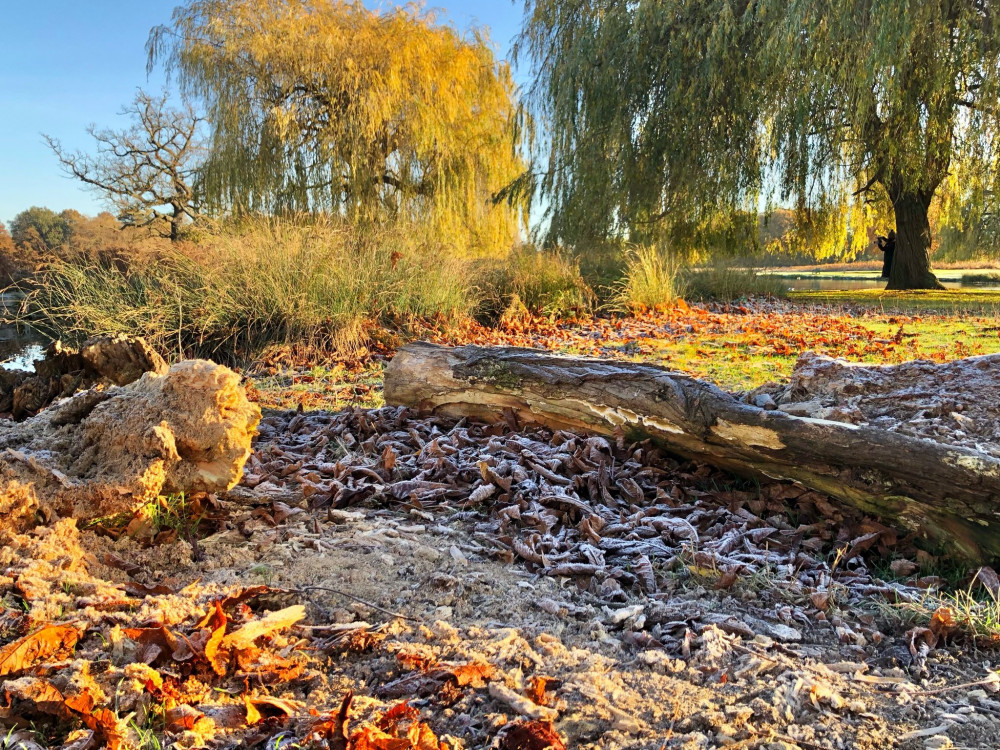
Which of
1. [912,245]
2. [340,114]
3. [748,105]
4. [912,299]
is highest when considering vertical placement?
[340,114]

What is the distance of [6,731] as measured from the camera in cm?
130

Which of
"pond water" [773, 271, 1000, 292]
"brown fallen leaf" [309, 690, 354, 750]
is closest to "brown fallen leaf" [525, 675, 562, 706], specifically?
"brown fallen leaf" [309, 690, 354, 750]

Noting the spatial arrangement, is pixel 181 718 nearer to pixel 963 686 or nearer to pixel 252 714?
pixel 252 714

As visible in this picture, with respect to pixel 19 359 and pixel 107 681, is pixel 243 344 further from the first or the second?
pixel 107 681

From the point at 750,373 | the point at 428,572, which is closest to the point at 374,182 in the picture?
the point at 750,373

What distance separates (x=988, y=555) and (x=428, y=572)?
6.21ft

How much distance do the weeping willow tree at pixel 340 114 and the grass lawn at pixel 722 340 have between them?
6995 millimetres

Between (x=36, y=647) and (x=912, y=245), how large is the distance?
1678 centimetres

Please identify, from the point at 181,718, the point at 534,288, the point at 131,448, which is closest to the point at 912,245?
the point at 534,288

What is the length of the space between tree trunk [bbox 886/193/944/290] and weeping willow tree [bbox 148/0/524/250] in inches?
334

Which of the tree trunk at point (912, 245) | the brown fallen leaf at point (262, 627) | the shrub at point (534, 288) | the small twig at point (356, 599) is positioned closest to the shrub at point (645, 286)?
the shrub at point (534, 288)

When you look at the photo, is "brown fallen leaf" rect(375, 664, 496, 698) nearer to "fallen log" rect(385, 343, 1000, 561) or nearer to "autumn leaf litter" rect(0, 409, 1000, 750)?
"autumn leaf litter" rect(0, 409, 1000, 750)

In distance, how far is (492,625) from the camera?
5.65 feet

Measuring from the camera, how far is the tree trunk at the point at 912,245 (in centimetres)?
1395
